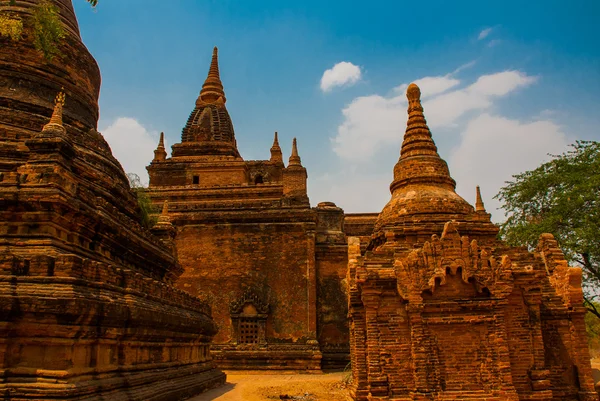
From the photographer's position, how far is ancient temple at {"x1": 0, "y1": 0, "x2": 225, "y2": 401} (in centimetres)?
770

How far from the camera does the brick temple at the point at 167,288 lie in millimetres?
7918

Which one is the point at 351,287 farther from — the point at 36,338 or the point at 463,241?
the point at 36,338

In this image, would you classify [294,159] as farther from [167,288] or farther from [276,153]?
[167,288]

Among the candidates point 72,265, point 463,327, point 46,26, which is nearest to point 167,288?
point 72,265

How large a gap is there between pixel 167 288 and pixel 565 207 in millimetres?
15732

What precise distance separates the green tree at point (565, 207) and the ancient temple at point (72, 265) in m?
14.1

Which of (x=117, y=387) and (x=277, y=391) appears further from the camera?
(x=277, y=391)

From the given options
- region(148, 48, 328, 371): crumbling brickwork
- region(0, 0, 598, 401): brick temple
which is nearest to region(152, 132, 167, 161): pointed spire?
region(148, 48, 328, 371): crumbling brickwork

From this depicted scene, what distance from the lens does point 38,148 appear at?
30.2 ft

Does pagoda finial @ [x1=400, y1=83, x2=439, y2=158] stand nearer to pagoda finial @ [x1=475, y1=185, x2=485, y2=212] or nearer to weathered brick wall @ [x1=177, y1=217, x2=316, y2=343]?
pagoda finial @ [x1=475, y1=185, x2=485, y2=212]

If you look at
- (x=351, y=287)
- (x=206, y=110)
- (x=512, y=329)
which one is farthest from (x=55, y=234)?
(x=206, y=110)

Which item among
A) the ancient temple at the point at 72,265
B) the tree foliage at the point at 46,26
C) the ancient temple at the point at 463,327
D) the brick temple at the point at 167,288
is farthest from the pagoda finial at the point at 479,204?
the tree foliage at the point at 46,26

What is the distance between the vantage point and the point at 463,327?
11.1 metres

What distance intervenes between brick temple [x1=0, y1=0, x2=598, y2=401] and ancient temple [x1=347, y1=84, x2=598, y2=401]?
0.09 feet
